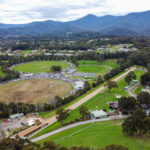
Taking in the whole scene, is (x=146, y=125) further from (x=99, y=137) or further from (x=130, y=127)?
(x=99, y=137)

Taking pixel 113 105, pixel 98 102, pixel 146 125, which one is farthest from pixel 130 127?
pixel 98 102

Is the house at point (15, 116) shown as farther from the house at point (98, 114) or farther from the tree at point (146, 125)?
the tree at point (146, 125)

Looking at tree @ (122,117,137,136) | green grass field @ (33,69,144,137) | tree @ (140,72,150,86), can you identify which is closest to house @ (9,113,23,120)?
green grass field @ (33,69,144,137)

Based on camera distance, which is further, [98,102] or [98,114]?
[98,102]

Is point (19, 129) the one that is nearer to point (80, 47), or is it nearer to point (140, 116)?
point (140, 116)

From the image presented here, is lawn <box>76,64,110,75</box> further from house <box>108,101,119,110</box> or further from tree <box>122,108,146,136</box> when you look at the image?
tree <box>122,108,146,136</box>

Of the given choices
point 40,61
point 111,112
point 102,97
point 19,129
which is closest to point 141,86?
point 102,97

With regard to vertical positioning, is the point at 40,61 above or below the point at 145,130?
above
